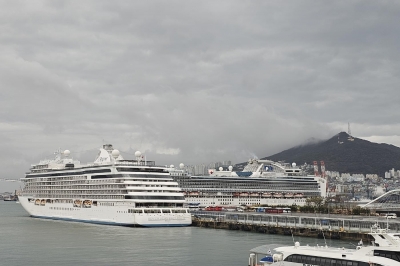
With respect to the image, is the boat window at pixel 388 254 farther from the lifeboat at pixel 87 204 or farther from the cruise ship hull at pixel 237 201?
the cruise ship hull at pixel 237 201

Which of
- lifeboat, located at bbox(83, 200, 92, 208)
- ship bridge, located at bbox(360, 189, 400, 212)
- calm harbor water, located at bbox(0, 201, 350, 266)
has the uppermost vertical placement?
lifeboat, located at bbox(83, 200, 92, 208)

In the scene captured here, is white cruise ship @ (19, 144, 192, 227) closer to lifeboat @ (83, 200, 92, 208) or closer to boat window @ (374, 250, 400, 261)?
lifeboat @ (83, 200, 92, 208)

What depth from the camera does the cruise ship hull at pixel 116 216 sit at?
66.8m

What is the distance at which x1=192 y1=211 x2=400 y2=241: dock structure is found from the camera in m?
57.8

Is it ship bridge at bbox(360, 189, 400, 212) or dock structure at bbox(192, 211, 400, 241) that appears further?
ship bridge at bbox(360, 189, 400, 212)

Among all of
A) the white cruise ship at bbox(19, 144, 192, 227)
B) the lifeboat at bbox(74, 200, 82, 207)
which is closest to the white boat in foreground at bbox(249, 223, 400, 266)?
the white cruise ship at bbox(19, 144, 192, 227)

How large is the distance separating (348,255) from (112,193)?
161 ft

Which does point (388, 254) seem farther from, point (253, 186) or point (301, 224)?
point (253, 186)

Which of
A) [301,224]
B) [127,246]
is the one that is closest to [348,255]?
[127,246]

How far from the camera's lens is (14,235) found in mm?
61344

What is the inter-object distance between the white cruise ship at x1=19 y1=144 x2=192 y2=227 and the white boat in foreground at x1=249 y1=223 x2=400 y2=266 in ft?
128

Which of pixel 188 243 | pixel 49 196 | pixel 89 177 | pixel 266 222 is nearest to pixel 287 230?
pixel 266 222

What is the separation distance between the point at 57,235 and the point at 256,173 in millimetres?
82064

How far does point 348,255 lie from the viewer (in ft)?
91.4
